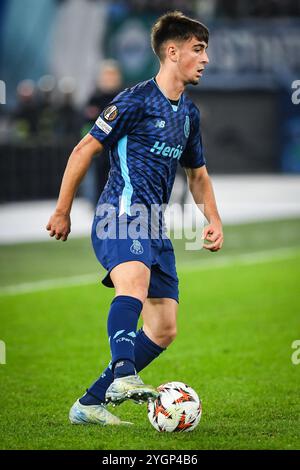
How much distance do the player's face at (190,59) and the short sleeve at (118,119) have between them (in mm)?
296

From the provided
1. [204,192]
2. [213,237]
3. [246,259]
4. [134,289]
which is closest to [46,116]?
[246,259]

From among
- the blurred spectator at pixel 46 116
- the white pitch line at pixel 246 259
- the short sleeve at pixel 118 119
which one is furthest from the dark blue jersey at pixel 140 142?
the blurred spectator at pixel 46 116

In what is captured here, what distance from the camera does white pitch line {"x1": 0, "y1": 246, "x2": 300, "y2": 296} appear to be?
1237 cm

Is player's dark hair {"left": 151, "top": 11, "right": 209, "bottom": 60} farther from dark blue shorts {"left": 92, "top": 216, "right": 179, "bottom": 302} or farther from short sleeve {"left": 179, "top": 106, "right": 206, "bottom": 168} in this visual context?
dark blue shorts {"left": 92, "top": 216, "right": 179, "bottom": 302}

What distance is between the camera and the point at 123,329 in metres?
5.76

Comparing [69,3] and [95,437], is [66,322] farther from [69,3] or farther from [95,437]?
[69,3]

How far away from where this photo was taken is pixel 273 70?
31781mm

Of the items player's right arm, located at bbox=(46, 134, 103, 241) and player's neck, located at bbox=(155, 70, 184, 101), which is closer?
player's right arm, located at bbox=(46, 134, 103, 241)

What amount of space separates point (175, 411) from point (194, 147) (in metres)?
1.57

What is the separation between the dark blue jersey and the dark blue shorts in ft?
0.58

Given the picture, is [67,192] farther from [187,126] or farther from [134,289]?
[187,126]

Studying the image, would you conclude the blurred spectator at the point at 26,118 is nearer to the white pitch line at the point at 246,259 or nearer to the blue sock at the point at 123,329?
the white pitch line at the point at 246,259

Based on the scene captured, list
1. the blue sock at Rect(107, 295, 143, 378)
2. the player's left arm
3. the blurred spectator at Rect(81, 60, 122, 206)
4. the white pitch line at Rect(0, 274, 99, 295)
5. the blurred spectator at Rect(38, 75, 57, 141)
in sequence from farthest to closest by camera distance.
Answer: the blurred spectator at Rect(38, 75, 57, 141)
the blurred spectator at Rect(81, 60, 122, 206)
the white pitch line at Rect(0, 274, 99, 295)
the player's left arm
the blue sock at Rect(107, 295, 143, 378)

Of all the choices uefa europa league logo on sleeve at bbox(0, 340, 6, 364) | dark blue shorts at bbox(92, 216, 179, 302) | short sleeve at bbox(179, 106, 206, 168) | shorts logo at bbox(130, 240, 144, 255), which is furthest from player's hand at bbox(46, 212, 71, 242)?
uefa europa league logo on sleeve at bbox(0, 340, 6, 364)
